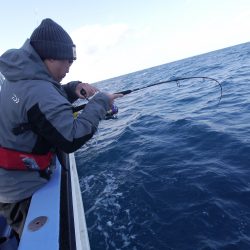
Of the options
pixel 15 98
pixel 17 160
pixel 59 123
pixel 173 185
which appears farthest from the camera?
pixel 173 185

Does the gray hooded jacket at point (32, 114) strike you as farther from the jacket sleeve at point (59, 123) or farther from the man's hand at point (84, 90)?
the man's hand at point (84, 90)

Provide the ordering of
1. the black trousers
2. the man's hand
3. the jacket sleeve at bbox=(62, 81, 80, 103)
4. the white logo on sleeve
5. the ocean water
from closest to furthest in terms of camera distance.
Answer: the white logo on sleeve < the black trousers < the ocean water < the man's hand < the jacket sleeve at bbox=(62, 81, 80, 103)

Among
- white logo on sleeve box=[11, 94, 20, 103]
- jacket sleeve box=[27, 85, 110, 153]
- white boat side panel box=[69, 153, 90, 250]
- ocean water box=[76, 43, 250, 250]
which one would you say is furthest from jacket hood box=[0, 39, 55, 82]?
ocean water box=[76, 43, 250, 250]

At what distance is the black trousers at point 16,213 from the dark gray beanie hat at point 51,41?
1447 millimetres

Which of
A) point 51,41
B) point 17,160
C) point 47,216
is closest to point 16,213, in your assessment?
point 47,216

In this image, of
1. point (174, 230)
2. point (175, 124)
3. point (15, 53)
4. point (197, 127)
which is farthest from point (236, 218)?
point (175, 124)

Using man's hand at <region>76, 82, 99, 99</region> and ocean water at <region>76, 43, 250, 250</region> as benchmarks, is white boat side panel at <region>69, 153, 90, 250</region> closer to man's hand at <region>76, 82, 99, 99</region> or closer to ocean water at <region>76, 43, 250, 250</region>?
ocean water at <region>76, 43, 250, 250</region>

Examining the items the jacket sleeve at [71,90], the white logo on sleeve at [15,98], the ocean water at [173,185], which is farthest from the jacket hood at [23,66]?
the ocean water at [173,185]

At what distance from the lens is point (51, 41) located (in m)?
2.25

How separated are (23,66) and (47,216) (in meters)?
1.31

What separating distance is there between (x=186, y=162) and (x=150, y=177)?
2.68 feet

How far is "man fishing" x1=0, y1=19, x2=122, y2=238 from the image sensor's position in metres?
1.93

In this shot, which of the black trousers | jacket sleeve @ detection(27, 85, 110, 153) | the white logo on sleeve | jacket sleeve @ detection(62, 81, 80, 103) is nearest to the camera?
jacket sleeve @ detection(27, 85, 110, 153)

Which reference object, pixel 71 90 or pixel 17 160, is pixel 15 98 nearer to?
pixel 17 160
